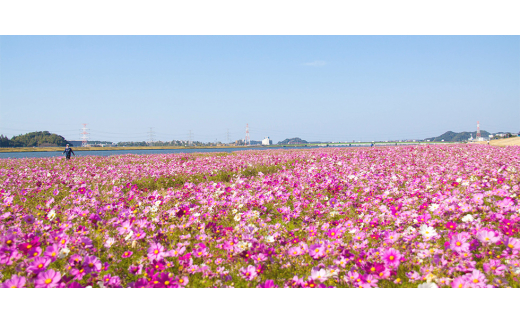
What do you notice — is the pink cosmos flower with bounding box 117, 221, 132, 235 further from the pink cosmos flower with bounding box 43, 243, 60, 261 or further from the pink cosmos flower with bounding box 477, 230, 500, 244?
the pink cosmos flower with bounding box 477, 230, 500, 244

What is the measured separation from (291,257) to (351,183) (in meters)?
3.88

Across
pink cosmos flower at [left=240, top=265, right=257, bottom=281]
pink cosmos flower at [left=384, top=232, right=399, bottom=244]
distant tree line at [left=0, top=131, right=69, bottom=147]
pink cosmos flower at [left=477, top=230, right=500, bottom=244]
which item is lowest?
pink cosmos flower at [left=240, top=265, right=257, bottom=281]

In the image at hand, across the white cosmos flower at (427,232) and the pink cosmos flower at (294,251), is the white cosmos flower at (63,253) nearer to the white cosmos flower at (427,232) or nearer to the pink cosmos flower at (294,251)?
the pink cosmos flower at (294,251)

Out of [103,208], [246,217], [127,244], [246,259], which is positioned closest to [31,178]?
[103,208]

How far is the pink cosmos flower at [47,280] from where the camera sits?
1929 millimetres

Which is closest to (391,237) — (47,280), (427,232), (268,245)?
(427,232)

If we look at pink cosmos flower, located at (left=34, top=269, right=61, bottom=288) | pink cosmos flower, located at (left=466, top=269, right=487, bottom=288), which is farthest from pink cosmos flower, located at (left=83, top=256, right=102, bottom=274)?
pink cosmos flower, located at (left=466, top=269, right=487, bottom=288)

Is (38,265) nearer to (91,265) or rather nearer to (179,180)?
(91,265)

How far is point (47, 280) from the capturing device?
1.94m

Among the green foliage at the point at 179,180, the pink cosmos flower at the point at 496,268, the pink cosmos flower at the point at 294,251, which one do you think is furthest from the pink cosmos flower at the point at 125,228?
the green foliage at the point at 179,180

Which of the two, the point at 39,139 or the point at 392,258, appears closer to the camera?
the point at 392,258

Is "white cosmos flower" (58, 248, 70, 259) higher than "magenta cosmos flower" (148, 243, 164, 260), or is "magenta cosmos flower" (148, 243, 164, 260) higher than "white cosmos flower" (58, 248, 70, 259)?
"white cosmos flower" (58, 248, 70, 259)

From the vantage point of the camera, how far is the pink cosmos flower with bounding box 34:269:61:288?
193 centimetres

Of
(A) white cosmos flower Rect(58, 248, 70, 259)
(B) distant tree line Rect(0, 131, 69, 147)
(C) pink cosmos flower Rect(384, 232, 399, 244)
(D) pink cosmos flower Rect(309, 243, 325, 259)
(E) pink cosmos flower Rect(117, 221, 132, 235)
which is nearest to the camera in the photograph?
(A) white cosmos flower Rect(58, 248, 70, 259)
